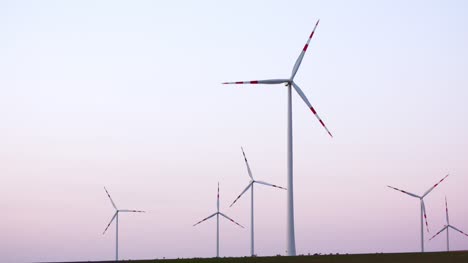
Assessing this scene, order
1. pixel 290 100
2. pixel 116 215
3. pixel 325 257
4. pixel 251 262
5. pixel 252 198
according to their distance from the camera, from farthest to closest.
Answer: pixel 116 215 → pixel 252 198 → pixel 290 100 → pixel 325 257 → pixel 251 262

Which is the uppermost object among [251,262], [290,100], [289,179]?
[290,100]

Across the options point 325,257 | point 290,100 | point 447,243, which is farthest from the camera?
point 447,243

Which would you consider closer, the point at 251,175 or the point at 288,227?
the point at 288,227

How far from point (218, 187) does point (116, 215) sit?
17234mm

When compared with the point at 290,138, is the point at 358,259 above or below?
below

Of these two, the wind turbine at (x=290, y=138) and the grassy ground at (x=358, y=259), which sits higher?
the wind turbine at (x=290, y=138)

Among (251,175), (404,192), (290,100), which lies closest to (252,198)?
(251,175)

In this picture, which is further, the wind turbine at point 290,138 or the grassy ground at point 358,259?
the wind turbine at point 290,138

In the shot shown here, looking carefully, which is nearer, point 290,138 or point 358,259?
point 358,259

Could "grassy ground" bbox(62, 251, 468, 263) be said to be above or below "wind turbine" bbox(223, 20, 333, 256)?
below

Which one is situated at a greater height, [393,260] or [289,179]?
[289,179]

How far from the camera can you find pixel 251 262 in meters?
83.0

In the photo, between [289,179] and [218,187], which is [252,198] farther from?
[289,179]

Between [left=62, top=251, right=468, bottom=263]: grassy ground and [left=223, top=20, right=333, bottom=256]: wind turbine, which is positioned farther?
[left=223, top=20, right=333, bottom=256]: wind turbine
